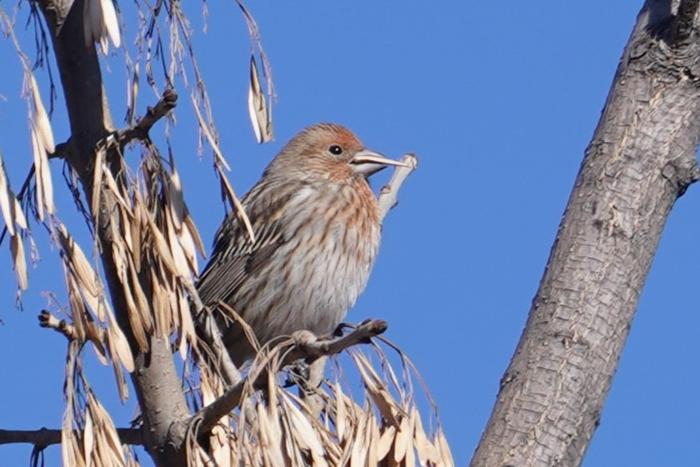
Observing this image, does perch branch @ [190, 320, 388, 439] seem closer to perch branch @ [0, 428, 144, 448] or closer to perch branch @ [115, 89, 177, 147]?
perch branch @ [0, 428, 144, 448]

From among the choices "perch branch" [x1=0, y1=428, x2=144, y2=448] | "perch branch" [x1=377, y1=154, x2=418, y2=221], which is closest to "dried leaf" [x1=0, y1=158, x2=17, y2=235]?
"perch branch" [x1=0, y1=428, x2=144, y2=448]

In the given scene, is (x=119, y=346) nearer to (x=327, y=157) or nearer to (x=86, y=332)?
(x=86, y=332)

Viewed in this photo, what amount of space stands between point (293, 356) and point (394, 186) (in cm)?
334

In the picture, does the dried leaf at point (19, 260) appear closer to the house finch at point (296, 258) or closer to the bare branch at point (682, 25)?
the bare branch at point (682, 25)

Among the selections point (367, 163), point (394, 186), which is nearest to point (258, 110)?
point (394, 186)

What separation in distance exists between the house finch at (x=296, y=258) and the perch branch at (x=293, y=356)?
354 cm

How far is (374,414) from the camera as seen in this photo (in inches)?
176

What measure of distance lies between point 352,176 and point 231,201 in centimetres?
447

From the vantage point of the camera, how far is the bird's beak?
29.8 feet

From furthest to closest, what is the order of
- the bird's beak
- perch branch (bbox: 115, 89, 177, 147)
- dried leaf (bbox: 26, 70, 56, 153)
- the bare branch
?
the bird's beak
the bare branch
dried leaf (bbox: 26, 70, 56, 153)
perch branch (bbox: 115, 89, 177, 147)

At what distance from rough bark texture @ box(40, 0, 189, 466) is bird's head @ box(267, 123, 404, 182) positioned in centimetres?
463

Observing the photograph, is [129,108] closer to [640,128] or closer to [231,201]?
[231,201]

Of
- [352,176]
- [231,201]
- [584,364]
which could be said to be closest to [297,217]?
[352,176]

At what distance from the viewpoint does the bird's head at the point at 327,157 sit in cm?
911
